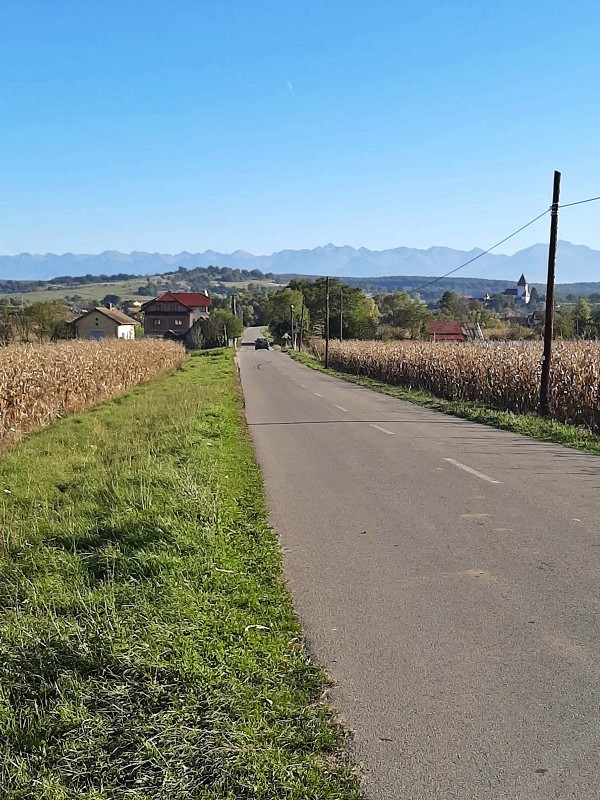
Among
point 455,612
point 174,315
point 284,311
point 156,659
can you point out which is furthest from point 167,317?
point 156,659

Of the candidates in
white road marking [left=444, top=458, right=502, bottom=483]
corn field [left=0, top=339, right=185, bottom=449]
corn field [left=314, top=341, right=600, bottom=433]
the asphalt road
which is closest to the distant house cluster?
corn field [left=314, top=341, right=600, bottom=433]

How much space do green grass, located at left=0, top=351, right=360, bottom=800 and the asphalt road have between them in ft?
1.03

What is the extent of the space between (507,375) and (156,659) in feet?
65.5

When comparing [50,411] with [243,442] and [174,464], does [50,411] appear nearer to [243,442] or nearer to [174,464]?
[243,442]

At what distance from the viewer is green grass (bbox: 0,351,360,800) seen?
3535 millimetres

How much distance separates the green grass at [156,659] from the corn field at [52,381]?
8702 millimetres

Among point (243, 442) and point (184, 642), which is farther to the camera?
point (243, 442)

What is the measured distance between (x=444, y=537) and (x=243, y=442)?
8.19 metres

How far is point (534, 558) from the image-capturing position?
6.92m

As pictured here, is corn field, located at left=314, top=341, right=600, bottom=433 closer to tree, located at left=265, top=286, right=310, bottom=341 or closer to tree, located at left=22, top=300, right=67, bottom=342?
tree, located at left=22, top=300, right=67, bottom=342

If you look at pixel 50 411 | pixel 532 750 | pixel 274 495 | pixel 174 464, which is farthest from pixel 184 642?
pixel 50 411

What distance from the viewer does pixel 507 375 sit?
910 inches

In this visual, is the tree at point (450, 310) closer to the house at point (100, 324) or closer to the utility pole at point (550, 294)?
the house at point (100, 324)

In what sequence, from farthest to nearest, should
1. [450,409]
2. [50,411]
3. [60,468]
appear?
[450,409], [50,411], [60,468]
